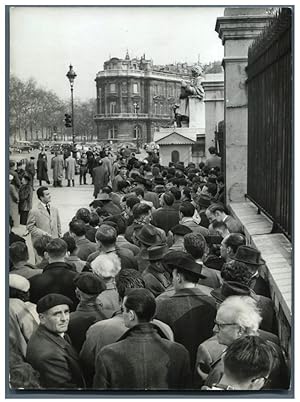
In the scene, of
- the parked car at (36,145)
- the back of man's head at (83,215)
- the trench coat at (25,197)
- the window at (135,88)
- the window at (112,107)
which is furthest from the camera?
the window at (135,88)

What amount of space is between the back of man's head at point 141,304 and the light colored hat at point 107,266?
1.11 meters

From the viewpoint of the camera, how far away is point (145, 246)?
20.6 ft

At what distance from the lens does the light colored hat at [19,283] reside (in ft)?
16.6

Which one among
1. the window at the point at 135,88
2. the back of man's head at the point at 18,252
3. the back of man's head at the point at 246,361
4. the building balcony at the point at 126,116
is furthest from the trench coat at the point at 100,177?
the back of man's head at the point at 246,361

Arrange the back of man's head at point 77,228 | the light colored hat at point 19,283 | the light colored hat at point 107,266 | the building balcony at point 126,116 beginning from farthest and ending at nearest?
1. the building balcony at point 126,116
2. the back of man's head at point 77,228
3. the light colored hat at point 107,266
4. the light colored hat at point 19,283

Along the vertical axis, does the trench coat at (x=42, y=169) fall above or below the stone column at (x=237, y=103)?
below

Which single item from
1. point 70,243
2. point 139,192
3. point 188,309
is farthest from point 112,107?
point 188,309

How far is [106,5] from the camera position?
5199mm

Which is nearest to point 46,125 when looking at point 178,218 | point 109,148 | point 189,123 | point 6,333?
point 178,218

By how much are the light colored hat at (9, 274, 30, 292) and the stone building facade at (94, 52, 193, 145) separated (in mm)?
2267

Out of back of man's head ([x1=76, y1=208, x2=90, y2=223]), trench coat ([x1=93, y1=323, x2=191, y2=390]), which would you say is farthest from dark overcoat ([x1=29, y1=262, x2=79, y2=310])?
back of man's head ([x1=76, y1=208, x2=90, y2=223])

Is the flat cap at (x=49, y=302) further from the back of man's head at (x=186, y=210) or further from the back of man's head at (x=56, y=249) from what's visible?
the back of man's head at (x=186, y=210)

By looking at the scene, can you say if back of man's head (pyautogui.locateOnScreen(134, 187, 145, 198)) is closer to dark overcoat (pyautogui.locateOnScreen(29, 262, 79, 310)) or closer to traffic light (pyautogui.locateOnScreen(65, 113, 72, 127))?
traffic light (pyautogui.locateOnScreen(65, 113, 72, 127))

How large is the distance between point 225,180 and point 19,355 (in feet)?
15.8
